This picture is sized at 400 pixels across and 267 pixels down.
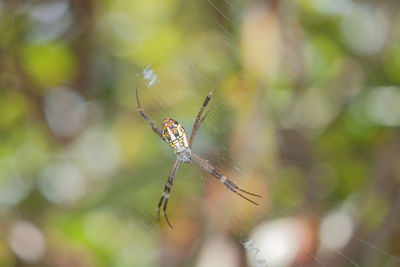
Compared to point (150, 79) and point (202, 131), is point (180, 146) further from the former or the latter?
point (150, 79)

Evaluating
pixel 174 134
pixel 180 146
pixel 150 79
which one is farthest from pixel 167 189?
pixel 150 79

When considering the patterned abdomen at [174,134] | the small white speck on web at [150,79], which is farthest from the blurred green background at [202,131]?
the patterned abdomen at [174,134]

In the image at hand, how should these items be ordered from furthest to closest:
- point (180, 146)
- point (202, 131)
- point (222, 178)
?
1. point (180, 146)
2. point (202, 131)
3. point (222, 178)

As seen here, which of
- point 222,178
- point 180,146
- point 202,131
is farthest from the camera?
point 180,146

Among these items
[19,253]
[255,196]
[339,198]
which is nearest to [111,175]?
[19,253]

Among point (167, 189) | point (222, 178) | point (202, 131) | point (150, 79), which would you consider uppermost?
point (150, 79)

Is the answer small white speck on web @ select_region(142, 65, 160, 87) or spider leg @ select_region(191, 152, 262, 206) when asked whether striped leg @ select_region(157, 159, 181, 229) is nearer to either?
spider leg @ select_region(191, 152, 262, 206)

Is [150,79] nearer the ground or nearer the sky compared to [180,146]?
nearer the sky
